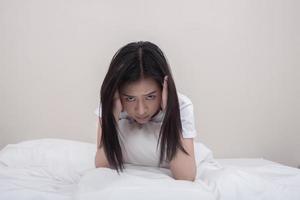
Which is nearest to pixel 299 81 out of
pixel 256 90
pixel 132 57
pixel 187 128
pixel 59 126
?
pixel 256 90

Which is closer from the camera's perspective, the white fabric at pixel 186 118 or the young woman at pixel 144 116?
the young woman at pixel 144 116

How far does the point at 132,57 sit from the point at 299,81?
1281 millimetres

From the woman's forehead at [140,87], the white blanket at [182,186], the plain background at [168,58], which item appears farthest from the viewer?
the plain background at [168,58]

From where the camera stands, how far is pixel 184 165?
1114mm

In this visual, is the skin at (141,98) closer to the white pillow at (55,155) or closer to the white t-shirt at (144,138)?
the white t-shirt at (144,138)

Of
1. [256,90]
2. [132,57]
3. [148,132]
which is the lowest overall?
[148,132]

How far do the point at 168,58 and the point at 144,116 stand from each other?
0.82m

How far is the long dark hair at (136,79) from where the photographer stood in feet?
3.34

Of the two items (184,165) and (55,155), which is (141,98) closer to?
(184,165)

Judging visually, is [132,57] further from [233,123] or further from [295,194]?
[233,123]

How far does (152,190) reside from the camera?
2.80 feet

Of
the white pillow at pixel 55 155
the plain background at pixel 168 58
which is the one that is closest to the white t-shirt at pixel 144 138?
the white pillow at pixel 55 155

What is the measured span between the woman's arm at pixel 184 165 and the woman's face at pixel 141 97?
0.17m

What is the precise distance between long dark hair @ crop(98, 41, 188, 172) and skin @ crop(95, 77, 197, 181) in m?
0.02
